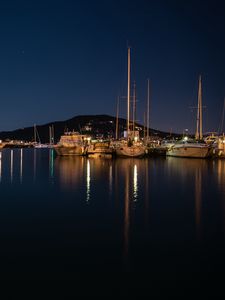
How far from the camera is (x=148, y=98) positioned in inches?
2613

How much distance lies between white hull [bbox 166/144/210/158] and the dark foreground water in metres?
31.8

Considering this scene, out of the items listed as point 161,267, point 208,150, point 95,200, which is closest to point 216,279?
point 161,267

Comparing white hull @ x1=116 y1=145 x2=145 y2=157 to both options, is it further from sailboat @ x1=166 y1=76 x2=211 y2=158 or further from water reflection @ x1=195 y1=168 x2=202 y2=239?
water reflection @ x1=195 y1=168 x2=202 y2=239

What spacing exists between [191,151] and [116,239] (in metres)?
43.3

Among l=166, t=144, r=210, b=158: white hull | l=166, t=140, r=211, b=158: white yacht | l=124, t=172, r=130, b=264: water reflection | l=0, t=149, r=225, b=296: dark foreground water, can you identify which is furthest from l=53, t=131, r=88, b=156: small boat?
l=0, t=149, r=225, b=296: dark foreground water

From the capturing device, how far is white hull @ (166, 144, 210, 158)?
166ft

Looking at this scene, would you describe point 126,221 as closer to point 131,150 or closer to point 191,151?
point 131,150

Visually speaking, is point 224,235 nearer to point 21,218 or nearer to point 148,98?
point 21,218

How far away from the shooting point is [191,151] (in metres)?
52.2

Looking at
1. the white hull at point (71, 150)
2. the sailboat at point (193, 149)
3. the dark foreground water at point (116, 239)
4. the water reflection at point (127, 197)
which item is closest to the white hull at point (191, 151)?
the sailboat at point (193, 149)

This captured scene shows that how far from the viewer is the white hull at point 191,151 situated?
50.7 m

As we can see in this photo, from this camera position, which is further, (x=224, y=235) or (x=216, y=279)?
(x=224, y=235)

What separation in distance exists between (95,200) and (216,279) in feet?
33.1

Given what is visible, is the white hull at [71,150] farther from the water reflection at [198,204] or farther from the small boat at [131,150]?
the water reflection at [198,204]
